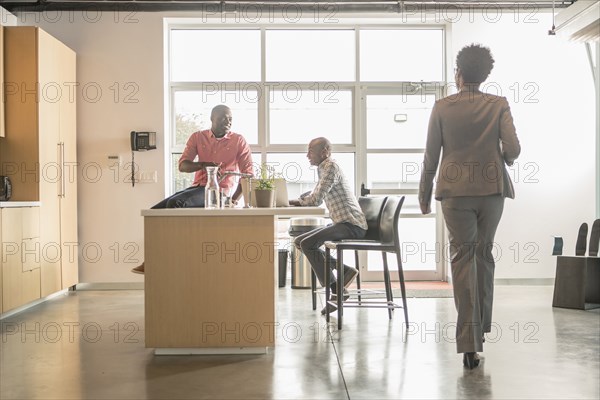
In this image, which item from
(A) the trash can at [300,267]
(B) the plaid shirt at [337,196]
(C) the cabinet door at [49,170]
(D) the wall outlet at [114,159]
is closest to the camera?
(B) the plaid shirt at [337,196]

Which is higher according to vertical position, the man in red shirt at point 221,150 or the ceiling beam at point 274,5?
the ceiling beam at point 274,5

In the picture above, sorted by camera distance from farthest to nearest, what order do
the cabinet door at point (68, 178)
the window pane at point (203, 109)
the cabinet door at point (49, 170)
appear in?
1. the window pane at point (203, 109)
2. the cabinet door at point (68, 178)
3. the cabinet door at point (49, 170)

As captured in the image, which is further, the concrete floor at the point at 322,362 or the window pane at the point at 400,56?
the window pane at the point at 400,56

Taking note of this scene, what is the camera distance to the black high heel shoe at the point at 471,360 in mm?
3342

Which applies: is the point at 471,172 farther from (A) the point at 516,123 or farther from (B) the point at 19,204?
(A) the point at 516,123

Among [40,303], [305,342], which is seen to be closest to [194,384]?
[305,342]

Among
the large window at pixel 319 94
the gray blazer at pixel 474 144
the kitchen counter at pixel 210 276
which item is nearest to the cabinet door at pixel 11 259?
the kitchen counter at pixel 210 276

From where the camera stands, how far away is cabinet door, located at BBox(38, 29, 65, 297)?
5.76 meters

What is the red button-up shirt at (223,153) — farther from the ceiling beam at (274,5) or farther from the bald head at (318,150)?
the ceiling beam at (274,5)

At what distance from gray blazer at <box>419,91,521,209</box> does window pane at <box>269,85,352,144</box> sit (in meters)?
3.84

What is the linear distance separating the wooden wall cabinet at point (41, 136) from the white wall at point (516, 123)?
0.49 meters

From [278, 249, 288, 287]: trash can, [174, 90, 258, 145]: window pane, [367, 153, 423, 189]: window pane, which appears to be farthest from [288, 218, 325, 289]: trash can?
[174, 90, 258, 145]: window pane

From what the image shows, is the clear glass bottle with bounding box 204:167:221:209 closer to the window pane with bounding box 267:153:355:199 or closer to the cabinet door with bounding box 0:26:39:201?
the cabinet door with bounding box 0:26:39:201

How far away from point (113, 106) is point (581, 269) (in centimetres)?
468
